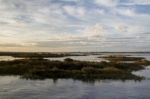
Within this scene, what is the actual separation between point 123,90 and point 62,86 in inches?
271

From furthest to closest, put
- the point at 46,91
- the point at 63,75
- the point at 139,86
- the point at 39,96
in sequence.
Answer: the point at 63,75
the point at 139,86
the point at 46,91
the point at 39,96

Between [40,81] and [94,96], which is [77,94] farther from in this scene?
[40,81]

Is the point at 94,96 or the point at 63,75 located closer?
the point at 94,96

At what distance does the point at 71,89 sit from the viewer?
3134cm

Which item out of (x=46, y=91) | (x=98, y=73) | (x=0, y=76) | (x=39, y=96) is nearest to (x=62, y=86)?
(x=46, y=91)

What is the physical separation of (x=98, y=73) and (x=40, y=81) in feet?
29.2

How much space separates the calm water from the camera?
89.8ft

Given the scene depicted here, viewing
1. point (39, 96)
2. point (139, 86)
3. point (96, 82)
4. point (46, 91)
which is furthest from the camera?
point (96, 82)

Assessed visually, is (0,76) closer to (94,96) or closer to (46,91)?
(46,91)

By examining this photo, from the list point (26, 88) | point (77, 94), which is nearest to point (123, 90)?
point (77, 94)

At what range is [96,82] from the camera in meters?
36.1

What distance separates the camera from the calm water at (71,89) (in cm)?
2736

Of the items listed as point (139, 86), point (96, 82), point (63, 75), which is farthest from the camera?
point (63, 75)

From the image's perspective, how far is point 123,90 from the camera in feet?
101
